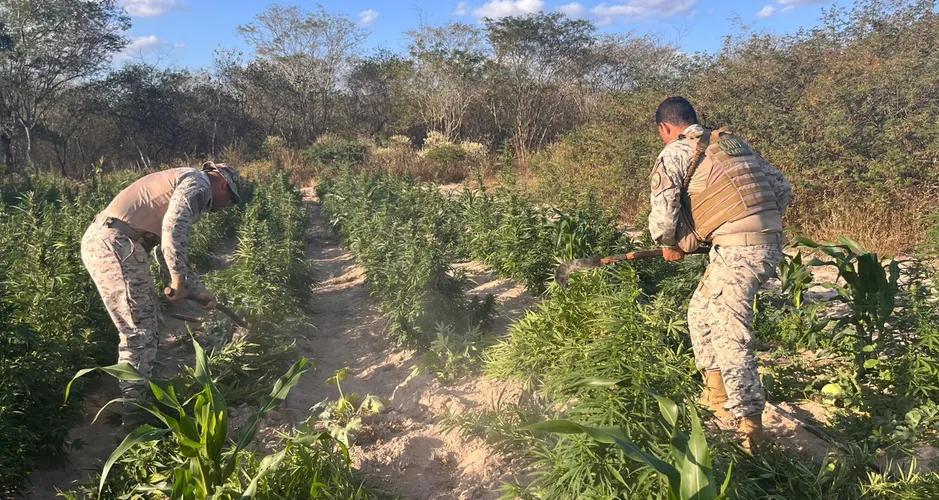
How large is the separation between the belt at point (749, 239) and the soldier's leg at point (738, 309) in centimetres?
2

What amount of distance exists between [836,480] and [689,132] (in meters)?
1.81

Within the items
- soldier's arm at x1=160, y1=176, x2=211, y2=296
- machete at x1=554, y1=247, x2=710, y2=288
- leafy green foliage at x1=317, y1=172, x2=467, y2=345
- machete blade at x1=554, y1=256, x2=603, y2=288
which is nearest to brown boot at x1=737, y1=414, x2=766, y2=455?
machete at x1=554, y1=247, x2=710, y2=288

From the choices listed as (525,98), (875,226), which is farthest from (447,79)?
(875,226)

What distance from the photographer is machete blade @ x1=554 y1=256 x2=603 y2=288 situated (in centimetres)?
378

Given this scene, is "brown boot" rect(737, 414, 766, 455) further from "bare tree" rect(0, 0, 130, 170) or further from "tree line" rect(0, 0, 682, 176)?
"bare tree" rect(0, 0, 130, 170)

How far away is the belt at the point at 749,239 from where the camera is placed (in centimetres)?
309

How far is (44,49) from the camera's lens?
19906mm

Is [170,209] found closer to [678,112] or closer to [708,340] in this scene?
[678,112]

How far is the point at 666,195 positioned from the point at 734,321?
747 millimetres

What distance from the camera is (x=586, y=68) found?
73.9ft

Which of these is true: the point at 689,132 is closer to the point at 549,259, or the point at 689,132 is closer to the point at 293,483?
the point at 549,259

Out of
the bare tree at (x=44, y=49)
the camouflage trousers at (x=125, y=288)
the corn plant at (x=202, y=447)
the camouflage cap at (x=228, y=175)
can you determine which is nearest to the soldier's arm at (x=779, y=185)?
the corn plant at (x=202, y=447)

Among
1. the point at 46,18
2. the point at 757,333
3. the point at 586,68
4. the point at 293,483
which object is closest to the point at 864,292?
the point at 757,333

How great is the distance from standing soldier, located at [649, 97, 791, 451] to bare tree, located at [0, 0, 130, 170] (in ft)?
74.7
